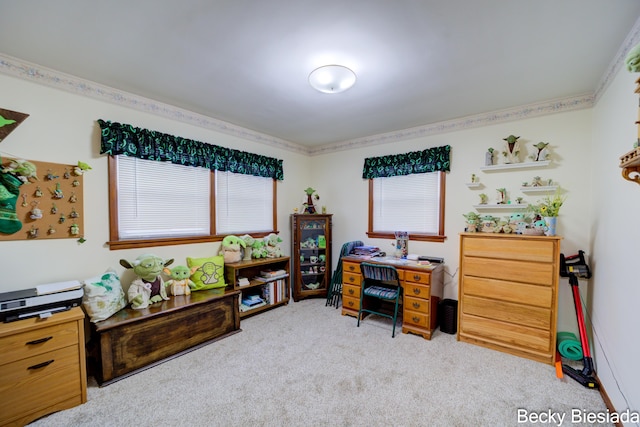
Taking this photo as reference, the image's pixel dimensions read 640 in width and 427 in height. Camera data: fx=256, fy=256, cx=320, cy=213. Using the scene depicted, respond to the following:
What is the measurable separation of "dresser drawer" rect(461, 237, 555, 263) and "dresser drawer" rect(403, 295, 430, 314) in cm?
69

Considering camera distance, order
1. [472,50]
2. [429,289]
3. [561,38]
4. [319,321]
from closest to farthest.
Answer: [561,38], [472,50], [429,289], [319,321]

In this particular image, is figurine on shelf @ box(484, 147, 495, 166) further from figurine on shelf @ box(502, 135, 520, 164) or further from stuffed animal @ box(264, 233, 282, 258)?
stuffed animal @ box(264, 233, 282, 258)

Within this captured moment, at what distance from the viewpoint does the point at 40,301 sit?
181 centimetres

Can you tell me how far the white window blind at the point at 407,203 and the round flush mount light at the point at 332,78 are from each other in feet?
6.25

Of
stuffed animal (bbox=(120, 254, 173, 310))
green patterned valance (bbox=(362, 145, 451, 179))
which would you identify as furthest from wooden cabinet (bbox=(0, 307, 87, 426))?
green patterned valance (bbox=(362, 145, 451, 179))

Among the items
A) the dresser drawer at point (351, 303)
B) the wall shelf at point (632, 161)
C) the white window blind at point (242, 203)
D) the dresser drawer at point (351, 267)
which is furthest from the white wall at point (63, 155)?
the wall shelf at point (632, 161)

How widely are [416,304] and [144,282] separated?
2823mm

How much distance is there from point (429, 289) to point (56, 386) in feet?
10.4

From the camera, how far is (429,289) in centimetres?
278

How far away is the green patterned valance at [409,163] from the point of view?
3211mm

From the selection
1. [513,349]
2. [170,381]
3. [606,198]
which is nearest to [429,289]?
[513,349]

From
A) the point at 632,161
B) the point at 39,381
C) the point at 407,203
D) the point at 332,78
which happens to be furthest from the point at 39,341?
the point at 407,203

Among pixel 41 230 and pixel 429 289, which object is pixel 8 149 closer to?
pixel 41 230

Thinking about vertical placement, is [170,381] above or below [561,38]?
below
